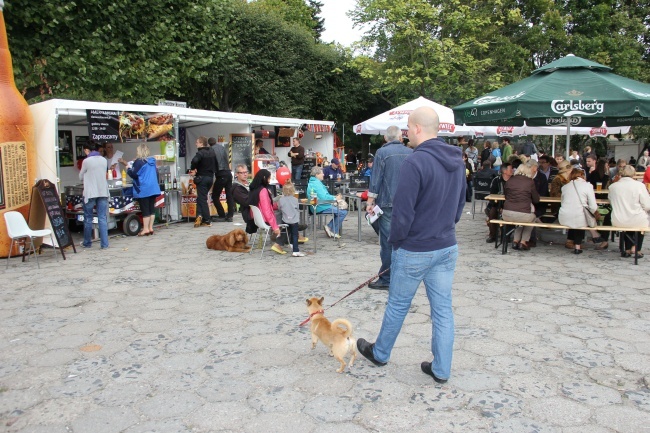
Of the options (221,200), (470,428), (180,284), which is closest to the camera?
(470,428)

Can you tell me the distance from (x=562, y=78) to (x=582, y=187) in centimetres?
162

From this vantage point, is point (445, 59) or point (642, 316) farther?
point (445, 59)

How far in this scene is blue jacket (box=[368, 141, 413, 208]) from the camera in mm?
5609

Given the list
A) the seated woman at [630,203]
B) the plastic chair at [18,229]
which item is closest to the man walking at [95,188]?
the plastic chair at [18,229]

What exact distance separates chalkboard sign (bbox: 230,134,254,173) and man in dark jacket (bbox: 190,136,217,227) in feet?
6.91

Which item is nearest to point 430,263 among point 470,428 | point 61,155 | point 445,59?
point 470,428

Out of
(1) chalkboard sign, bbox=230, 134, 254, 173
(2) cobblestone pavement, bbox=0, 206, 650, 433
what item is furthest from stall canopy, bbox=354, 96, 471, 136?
(2) cobblestone pavement, bbox=0, 206, 650, 433

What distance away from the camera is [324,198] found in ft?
27.3

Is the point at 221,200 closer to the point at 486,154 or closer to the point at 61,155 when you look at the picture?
the point at 61,155

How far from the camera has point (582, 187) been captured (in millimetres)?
7297

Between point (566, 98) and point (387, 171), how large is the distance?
3018 mm

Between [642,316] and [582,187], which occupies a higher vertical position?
[582,187]

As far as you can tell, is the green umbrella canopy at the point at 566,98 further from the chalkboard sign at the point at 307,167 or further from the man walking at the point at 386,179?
the chalkboard sign at the point at 307,167

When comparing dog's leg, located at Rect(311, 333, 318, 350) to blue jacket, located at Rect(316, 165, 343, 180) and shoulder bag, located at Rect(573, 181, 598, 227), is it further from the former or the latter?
blue jacket, located at Rect(316, 165, 343, 180)
